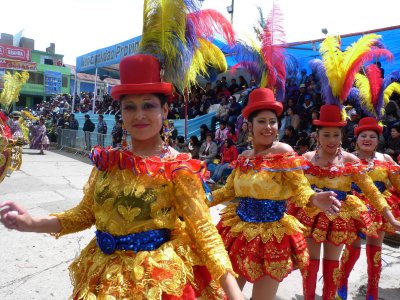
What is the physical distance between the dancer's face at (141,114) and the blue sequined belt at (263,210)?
4.25 feet

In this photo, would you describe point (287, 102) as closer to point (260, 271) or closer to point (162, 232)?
point (260, 271)

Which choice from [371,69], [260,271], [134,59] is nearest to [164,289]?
[134,59]

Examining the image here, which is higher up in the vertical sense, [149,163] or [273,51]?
[273,51]

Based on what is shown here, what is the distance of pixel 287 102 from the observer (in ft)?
32.0

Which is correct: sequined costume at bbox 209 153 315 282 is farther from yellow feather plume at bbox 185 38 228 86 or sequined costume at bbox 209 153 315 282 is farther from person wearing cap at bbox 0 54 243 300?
person wearing cap at bbox 0 54 243 300

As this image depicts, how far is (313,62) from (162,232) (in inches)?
Result: 117

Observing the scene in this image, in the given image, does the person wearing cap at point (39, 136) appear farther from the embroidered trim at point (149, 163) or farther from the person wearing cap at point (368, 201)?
the embroidered trim at point (149, 163)

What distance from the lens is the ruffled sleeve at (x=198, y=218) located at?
5.24ft

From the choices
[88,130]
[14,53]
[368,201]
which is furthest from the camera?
[14,53]

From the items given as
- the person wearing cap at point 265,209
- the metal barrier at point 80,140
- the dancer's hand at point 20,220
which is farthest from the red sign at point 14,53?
the dancer's hand at point 20,220

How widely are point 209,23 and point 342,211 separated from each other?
2219mm

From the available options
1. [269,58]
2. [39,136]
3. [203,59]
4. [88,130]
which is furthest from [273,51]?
[39,136]

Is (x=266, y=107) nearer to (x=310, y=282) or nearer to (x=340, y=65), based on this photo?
(x=340, y=65)

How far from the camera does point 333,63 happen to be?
370cm
